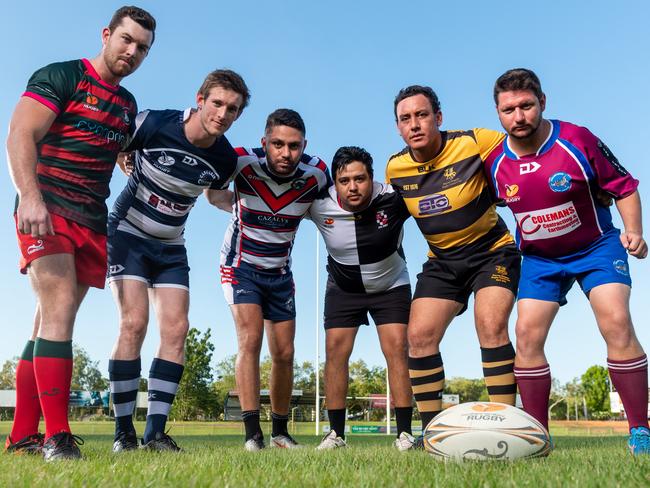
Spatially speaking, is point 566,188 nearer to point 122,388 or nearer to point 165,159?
point 165,159

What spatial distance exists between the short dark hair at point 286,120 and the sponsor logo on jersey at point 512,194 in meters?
1.86

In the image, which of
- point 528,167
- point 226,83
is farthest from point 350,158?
point 528,167

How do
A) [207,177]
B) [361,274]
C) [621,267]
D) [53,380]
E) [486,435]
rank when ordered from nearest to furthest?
[486,435] < [53,380] < [621,267] < [207,177] < [361,274]

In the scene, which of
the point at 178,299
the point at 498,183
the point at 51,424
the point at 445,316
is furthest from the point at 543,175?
the point at 51,424

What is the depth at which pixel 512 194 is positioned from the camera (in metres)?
4.49

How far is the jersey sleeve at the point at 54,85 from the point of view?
3.89 m

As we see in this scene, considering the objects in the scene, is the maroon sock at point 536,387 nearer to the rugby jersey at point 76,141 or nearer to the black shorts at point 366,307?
the black shorts at point 366,307

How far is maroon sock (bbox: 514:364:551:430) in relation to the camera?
14.4 ft

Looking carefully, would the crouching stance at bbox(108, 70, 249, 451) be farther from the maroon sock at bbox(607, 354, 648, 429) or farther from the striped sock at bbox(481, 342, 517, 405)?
the maroon sock at bbox(607, 354, 648, 429)

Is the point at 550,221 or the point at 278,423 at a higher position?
the point at 550,221

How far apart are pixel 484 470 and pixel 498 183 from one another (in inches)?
98.1

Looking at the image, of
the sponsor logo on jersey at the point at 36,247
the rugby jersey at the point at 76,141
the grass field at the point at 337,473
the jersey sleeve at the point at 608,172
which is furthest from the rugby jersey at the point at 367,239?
the sponsor logo on jersey at the point at 36,247

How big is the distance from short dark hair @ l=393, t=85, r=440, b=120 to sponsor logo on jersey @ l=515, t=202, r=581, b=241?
1224mm

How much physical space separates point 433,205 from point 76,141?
272 centimetres
